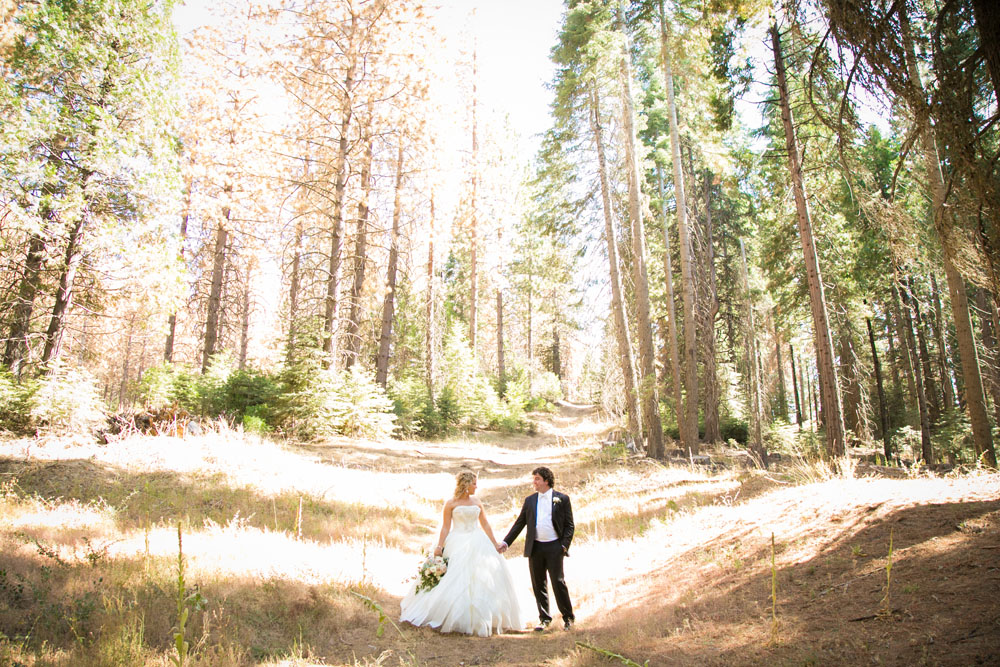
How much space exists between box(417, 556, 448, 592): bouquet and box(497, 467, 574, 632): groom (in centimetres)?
69

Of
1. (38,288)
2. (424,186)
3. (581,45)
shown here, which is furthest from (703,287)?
(38,288)

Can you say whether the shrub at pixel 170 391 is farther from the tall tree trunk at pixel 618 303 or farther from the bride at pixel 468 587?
the tall tree trunk at pixel 618 303

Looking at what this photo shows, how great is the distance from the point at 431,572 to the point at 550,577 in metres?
1.36

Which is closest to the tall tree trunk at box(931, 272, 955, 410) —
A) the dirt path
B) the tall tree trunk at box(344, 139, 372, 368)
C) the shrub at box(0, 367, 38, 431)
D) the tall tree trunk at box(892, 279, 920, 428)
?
the tall tree trunk at box(892, 279, 920, 428)

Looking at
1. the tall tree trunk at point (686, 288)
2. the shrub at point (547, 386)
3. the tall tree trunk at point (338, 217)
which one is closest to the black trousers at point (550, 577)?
the tall tree trunk at point (686, 288)

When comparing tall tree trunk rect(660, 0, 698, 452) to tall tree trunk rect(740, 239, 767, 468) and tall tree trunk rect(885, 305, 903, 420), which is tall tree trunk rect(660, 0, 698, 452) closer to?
tall tree trunk rect(740, 239, 767, 468)

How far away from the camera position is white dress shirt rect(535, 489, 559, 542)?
6094mm

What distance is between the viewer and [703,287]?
69.3ft

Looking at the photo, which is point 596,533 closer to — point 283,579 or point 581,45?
point 283,579

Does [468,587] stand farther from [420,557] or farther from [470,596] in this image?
[420,557]

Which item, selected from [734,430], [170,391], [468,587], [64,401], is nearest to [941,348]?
[734,430]

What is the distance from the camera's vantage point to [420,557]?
28.0ft

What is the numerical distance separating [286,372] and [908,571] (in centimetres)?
1485

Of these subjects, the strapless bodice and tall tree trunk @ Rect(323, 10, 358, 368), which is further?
tall tree trunk @ Rect(323, 10, 358, 368)
